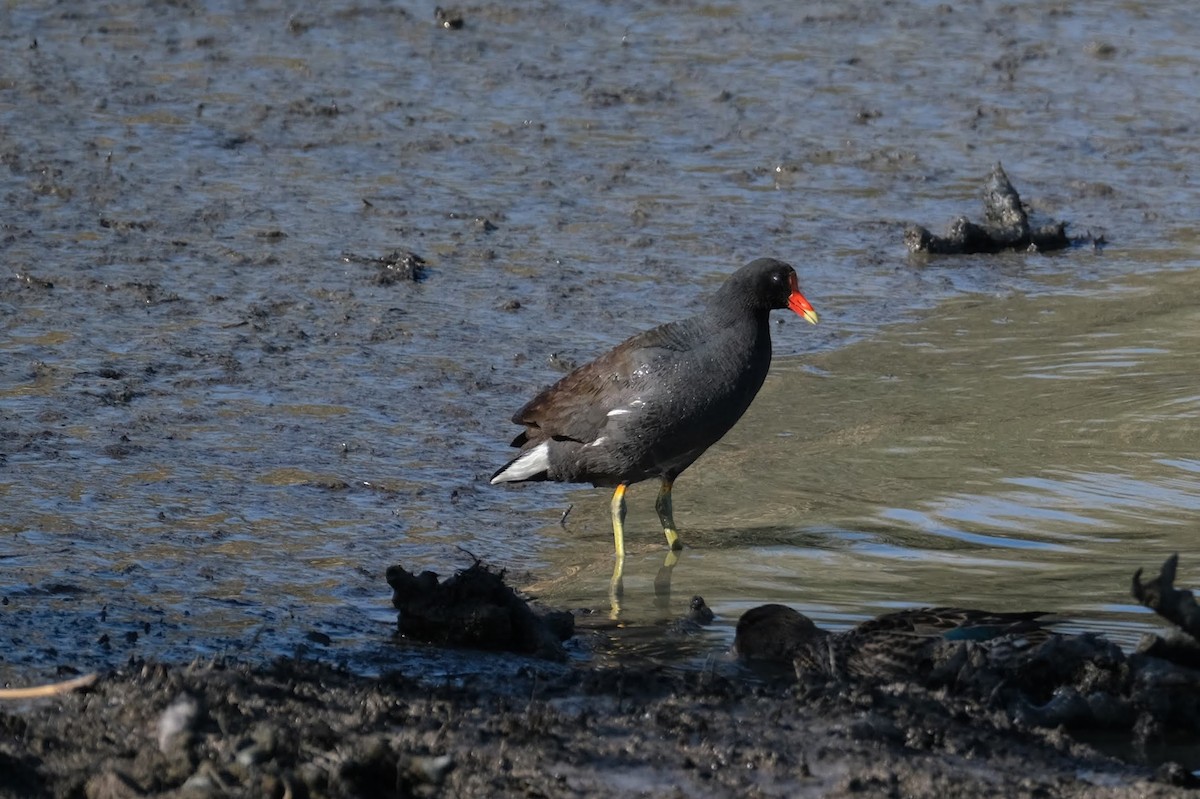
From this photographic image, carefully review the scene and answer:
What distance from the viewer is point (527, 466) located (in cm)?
793

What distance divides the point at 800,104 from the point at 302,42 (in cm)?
383

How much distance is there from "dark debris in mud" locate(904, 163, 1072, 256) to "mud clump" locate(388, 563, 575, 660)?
6167 mm

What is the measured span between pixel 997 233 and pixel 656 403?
4801 millimetres

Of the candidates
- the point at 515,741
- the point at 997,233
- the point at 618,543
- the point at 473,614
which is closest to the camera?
the point at 515,741

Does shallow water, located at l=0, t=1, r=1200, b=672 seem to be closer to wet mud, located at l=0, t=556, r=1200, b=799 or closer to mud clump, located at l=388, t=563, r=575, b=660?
mud clump, located at l=388, t=563, r=575, b=660

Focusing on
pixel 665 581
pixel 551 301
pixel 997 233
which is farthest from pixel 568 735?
pixel 997 233

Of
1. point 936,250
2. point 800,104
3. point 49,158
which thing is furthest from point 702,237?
point 49,158

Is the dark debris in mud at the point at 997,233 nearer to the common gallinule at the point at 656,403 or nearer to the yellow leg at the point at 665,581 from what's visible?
the common gallinule at the point at 656,403

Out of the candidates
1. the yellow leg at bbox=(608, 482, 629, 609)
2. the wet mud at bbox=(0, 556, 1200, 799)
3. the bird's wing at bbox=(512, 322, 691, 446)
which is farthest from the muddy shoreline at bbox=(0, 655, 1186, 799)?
the bird's wing at bbox=(512, 322, 691, 446)

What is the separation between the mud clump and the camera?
6.11 meters

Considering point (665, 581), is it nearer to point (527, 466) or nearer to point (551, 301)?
point (527, 466)

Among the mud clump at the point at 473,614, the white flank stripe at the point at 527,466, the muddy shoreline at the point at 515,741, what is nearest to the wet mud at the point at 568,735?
the muddy shoreline at the point at 515,741

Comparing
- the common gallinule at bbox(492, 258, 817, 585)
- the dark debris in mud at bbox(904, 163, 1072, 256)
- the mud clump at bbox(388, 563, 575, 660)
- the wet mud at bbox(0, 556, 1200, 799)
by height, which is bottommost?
the wet mud at bbox(0, 556, 1200, 799)

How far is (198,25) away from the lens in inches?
593
